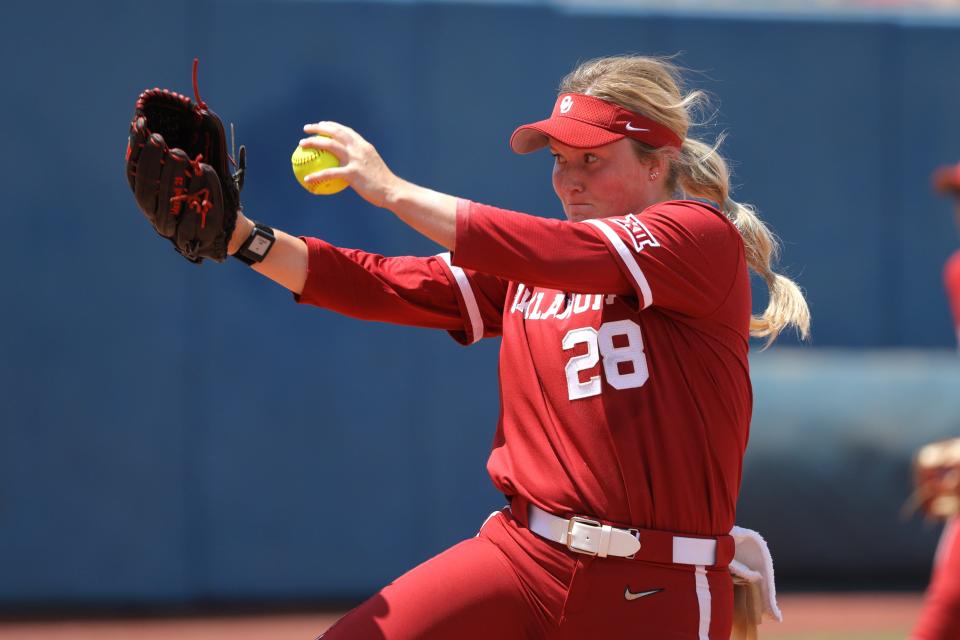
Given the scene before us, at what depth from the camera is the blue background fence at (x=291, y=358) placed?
6316 mm

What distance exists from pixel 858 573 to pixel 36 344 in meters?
4.31

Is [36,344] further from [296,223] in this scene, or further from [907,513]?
[907,513]

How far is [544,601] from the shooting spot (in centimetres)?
265

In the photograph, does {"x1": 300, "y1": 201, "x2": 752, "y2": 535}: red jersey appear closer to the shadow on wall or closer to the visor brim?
the visor brim

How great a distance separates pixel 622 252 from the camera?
8.41 feet

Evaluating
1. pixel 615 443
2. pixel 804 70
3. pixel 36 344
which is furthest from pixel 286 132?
pixel 615 443

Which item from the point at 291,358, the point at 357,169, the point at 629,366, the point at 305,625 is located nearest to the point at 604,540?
the point at 629,366

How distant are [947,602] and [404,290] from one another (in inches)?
67.2

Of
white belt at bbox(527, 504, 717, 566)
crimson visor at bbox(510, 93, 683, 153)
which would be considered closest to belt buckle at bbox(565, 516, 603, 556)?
white belt at bbox(527, 504, 717, 566)

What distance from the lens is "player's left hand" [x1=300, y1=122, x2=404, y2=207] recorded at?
2494mm

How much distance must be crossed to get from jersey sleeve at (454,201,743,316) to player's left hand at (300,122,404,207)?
0.50ft

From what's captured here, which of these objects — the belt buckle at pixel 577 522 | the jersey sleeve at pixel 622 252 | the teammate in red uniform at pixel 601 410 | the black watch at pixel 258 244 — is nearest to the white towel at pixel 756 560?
the teammate in red uniform at pixel 601 410

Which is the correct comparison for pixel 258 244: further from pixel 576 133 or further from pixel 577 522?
pixel 577 522

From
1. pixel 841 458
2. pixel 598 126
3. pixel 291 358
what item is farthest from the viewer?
pixel 841 458
